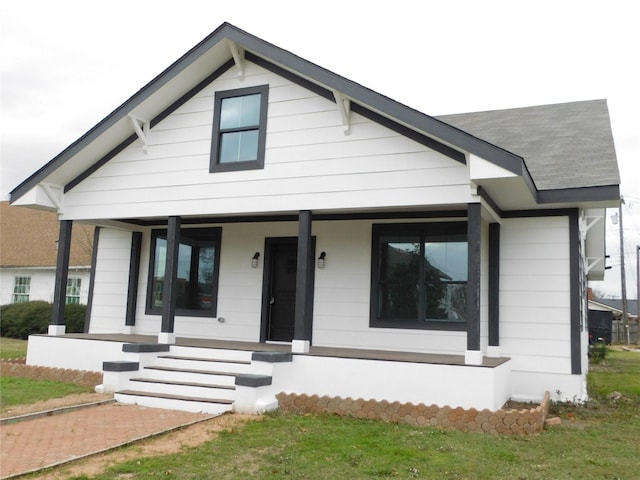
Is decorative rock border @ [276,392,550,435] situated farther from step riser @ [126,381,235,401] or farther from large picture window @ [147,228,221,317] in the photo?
large picture window @ [147,228,221,317]

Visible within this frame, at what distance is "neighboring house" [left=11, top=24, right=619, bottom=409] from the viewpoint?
7.72 meters

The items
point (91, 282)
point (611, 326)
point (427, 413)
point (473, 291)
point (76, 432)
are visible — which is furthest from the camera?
point (611, 326)

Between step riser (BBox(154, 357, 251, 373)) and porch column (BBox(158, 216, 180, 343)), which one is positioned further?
porch column (BBox(158, 216, 180, 343))

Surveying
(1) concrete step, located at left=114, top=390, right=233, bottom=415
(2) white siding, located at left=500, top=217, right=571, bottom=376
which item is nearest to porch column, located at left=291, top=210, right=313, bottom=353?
(1) concrete step, located at left=114, top=390, right=233, bottom=415

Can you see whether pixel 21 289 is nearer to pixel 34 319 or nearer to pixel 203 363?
pixel 34 319

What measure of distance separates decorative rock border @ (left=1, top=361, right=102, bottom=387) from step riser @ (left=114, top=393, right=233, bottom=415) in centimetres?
150

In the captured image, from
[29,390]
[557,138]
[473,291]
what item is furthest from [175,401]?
[557,138]

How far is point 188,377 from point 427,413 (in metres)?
3.50

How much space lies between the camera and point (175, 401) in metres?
7.51

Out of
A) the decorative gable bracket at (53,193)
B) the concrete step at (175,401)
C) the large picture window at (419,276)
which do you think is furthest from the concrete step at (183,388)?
the decorative gable bracket at (53,193)

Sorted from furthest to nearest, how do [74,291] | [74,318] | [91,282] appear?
[74,291], [74,318], [91,282]

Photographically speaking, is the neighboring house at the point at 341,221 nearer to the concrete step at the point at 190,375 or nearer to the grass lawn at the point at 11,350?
the concrete step at the point at 190,375

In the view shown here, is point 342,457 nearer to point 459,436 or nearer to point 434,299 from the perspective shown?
point 459,436

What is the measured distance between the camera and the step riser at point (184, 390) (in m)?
7.59
